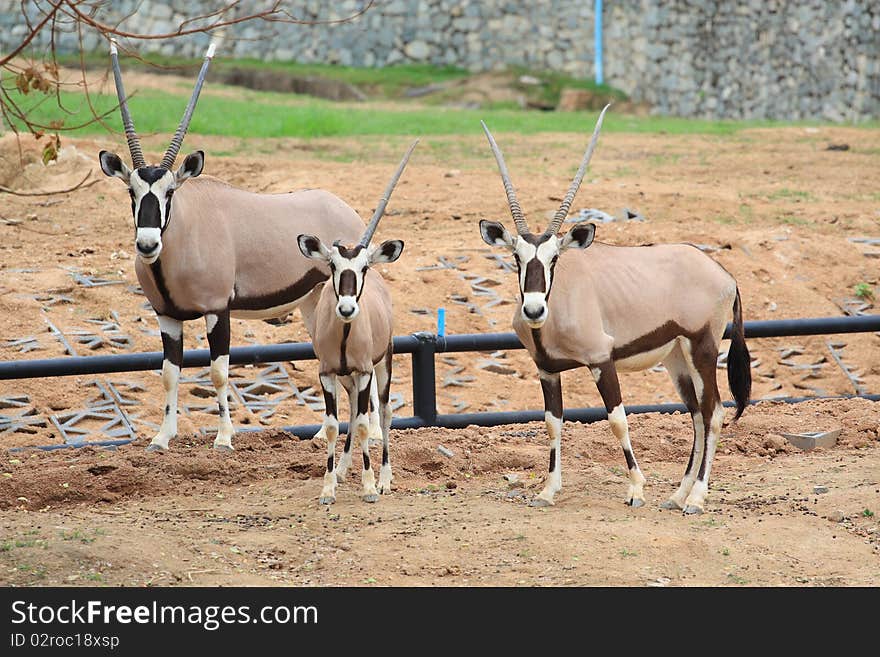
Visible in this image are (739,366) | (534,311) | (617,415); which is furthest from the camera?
(739,366)

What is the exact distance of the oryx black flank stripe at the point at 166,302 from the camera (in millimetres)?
8695

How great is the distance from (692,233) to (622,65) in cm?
1402

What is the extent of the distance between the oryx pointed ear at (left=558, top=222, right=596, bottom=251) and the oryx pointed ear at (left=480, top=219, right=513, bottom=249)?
0.29 meters

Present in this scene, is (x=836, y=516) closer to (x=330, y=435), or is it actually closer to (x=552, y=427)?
(x=552, y=427)

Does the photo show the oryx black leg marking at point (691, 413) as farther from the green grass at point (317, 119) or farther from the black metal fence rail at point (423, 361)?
the green grass at point (317, 119)

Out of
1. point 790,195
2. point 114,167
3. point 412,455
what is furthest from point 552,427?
point 790,195

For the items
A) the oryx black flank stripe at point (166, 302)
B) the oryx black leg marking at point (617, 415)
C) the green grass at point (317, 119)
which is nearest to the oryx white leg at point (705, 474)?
the oryx black leg marking at point (617, 415)

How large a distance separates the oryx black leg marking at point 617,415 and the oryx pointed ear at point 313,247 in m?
1.63

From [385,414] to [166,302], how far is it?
1.62m

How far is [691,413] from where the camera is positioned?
8.10 meters

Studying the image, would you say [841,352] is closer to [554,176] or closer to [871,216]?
[871,216]

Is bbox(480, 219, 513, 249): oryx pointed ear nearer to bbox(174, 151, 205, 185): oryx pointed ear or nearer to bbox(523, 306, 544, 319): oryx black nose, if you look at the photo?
bbox(523, 306, 544, 319): oryx black nose

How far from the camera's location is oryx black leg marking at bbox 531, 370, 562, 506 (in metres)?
7.86

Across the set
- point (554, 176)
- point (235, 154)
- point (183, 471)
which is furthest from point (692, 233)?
point (183, 471)
